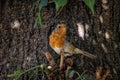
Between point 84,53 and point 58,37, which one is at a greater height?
point 58,37

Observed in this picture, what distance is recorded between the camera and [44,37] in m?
1.79

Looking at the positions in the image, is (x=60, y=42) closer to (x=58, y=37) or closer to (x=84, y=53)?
(x=58, y=37)

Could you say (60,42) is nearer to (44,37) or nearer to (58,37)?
(58,37)

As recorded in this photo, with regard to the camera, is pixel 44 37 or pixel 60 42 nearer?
pixel 60 42

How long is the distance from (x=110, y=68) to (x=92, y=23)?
10.8 inches

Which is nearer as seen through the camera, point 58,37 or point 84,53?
point 58,37

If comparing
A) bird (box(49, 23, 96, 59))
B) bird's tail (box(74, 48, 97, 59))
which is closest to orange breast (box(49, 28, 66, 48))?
bird (box(49, 23, 96, 59))

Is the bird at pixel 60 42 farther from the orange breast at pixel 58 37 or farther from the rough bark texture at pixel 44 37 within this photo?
the rough bark texture at pixel 44 37

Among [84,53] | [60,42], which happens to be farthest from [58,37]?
[84,53]

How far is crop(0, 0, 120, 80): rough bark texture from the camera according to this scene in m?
1.78

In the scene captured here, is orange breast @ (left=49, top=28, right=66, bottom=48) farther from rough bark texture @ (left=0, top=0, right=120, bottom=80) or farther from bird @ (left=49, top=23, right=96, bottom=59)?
rough bark texture @ (left=0, top=0, right=120, bottom=80)

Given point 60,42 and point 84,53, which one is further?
point 84,53

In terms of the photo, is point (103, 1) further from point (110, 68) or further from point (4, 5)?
point (4, 5)

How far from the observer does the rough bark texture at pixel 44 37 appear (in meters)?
1.78
